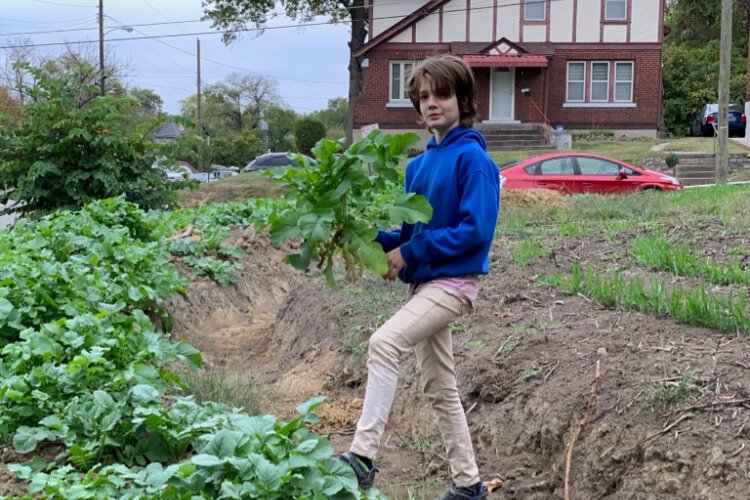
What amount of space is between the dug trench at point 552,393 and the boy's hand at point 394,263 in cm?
128

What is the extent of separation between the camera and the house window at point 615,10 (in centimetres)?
3453

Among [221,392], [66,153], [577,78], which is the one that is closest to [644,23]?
[577,78]

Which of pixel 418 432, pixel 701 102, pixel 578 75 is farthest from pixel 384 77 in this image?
pixel 418 432

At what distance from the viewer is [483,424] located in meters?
4.89

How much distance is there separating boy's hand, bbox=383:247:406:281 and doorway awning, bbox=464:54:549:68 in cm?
3089

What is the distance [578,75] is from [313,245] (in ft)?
110

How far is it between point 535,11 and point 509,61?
2.88m

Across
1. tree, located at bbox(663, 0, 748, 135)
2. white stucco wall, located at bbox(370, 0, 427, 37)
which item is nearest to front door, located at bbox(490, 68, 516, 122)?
white stucco wall, located at bbox(370, 0, 427, 37)

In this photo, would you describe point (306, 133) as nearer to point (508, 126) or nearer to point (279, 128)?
point (508, 126)

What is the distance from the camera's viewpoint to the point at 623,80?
35.0 metres

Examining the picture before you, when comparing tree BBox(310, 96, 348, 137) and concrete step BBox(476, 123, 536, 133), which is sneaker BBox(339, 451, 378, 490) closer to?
concrete step BBox(476, 123, 536, 133)

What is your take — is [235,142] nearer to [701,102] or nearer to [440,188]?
[701,102]

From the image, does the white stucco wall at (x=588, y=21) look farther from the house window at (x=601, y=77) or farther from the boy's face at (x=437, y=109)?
the boy's face at (x=437, y=109)

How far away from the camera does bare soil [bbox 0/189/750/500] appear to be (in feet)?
12.4
